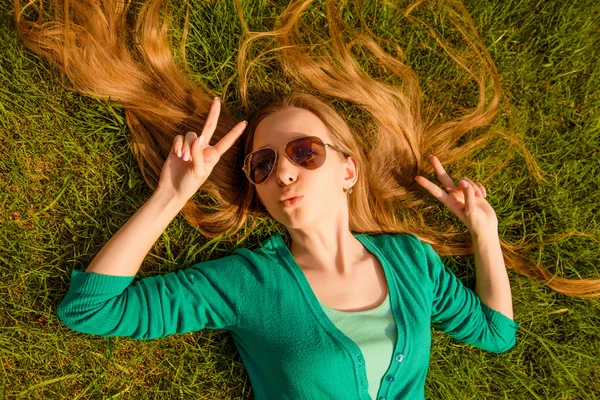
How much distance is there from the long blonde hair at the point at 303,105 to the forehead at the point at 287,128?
0.10m

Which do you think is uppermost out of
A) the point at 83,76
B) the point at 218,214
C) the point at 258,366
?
the point at 83,76

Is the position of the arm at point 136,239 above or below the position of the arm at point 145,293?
above

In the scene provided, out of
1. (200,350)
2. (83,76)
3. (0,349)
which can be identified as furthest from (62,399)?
(83,76)

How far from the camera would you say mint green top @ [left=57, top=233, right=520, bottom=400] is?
9.73 ft

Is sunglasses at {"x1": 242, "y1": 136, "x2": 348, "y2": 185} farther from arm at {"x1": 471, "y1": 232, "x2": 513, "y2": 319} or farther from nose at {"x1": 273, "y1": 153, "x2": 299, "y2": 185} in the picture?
arm at {"x1": 471, "y1": 232, "x2": 513, "y2": 319}

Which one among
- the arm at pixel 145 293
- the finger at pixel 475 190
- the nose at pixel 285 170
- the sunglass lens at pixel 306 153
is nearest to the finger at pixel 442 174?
the finger at pixel 475 190

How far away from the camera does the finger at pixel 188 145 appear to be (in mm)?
3105

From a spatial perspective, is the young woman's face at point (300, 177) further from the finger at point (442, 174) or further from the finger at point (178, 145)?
the finger at point (442, 174)

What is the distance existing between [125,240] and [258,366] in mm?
1140

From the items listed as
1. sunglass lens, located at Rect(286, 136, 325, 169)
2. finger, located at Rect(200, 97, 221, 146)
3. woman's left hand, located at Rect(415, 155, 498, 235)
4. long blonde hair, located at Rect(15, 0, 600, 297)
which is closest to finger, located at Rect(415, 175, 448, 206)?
woman's left hand, located at Rect(415, 155, 498, 235)

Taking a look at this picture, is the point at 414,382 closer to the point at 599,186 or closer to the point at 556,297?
the point at 556,297

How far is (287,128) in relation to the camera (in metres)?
3.14

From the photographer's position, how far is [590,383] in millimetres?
3826

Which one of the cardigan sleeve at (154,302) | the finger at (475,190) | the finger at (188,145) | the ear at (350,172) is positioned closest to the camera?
the cardigan sleeve at (154,302)
